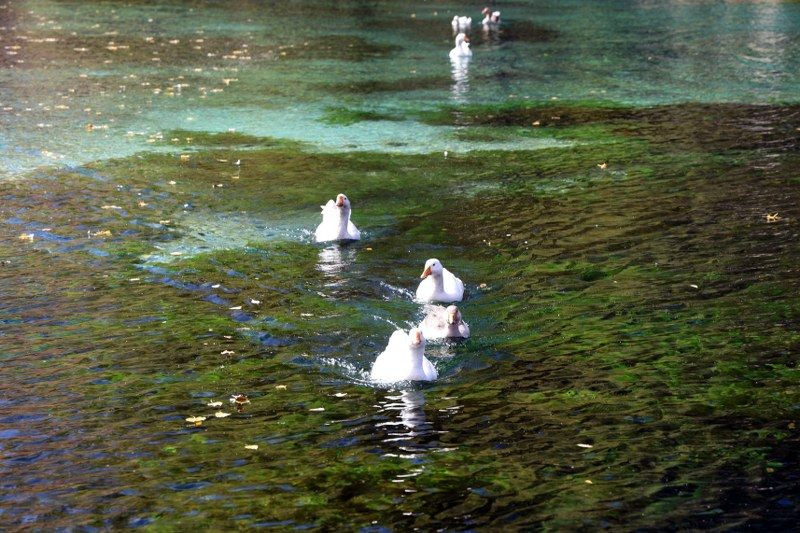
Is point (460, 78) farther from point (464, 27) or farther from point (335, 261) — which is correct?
point (335, 261)

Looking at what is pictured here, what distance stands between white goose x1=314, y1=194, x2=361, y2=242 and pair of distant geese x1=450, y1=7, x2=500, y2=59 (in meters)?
17.0

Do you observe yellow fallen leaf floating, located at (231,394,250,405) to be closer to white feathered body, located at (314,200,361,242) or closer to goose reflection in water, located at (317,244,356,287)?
goose reflection in water, located at (317,244,356,287)

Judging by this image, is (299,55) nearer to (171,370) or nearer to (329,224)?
(329,224)

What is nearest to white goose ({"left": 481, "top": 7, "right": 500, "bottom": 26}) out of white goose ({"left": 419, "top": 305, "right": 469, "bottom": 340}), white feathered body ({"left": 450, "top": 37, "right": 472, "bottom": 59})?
white feathered body ({"left": 450, "top": 37, "right": 472, "bottom": 59})

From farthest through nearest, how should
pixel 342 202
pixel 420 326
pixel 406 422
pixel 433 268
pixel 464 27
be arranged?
pixel 464 27 < pixel 342 202 < pixel 433 268 < pixel 420 326 < pixel 406 422

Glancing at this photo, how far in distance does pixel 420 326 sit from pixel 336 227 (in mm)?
3099

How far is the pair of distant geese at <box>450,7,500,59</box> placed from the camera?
3050cm

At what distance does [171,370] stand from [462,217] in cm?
620

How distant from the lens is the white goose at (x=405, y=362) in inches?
384

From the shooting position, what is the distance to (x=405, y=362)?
977 centimetres

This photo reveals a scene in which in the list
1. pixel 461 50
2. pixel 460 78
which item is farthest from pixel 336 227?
pixel 461 50

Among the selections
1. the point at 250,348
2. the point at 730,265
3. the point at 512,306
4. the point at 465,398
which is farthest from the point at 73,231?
the point at 730,265

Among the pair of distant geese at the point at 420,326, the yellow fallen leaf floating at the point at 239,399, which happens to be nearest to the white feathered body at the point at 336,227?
the pair of distant geese at the point at 420,326

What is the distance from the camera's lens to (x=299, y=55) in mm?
30812
